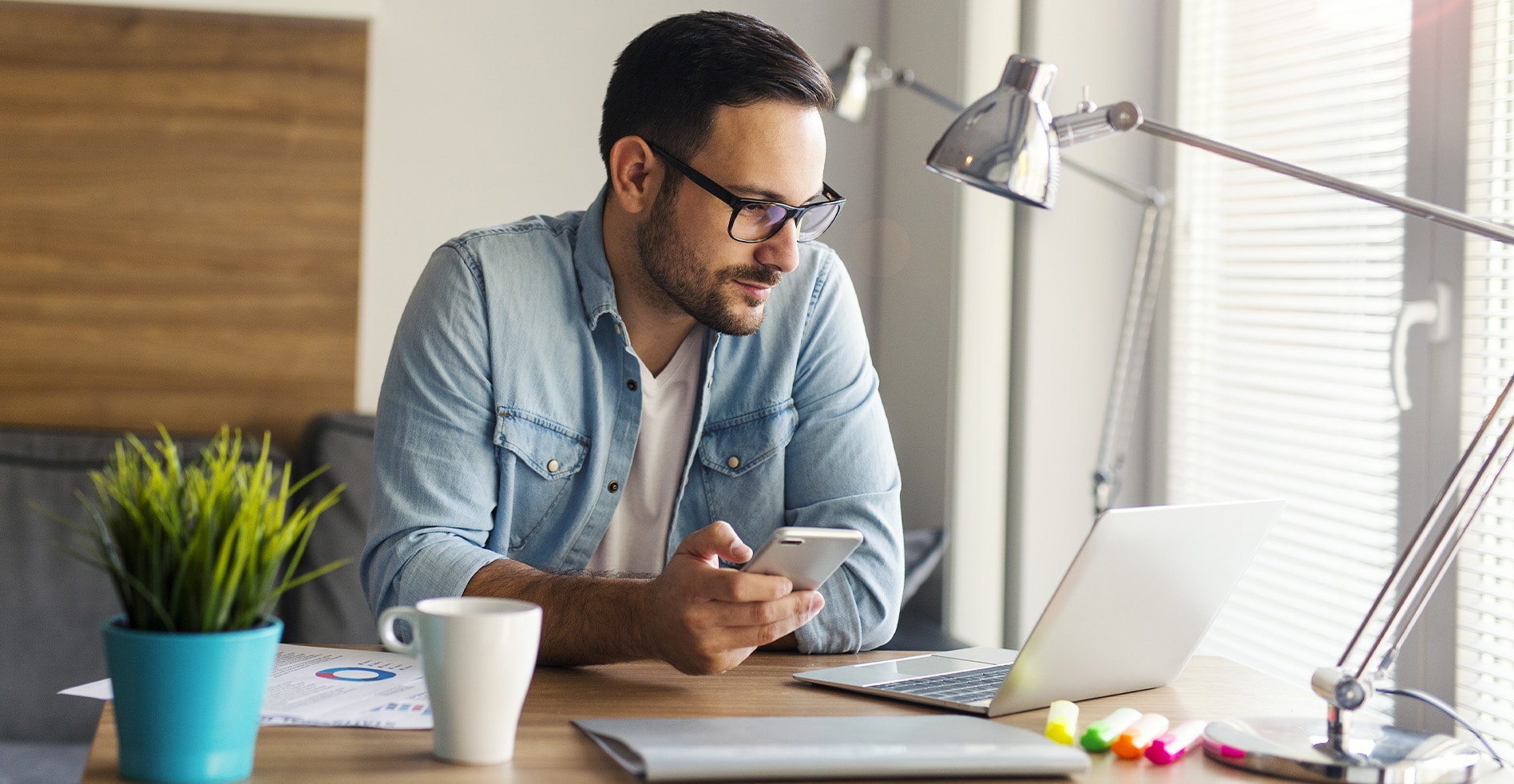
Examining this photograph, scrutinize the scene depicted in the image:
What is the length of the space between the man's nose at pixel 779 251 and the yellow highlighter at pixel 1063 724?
0.69 m

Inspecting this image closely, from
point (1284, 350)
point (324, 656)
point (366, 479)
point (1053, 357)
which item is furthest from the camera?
point (1053, 357)

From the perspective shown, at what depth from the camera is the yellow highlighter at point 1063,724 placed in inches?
37.1

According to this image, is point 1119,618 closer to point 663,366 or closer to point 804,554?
point 804,554

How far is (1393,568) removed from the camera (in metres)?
1.07

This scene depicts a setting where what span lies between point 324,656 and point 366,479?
4.84 ft

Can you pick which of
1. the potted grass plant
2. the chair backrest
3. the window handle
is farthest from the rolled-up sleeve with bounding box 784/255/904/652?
the chair backrest

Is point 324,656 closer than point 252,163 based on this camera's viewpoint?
Yes

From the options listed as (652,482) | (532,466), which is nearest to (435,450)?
(532,466)

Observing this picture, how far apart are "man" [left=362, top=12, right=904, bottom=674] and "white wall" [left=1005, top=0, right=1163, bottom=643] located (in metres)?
1.11

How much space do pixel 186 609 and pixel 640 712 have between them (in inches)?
14.3

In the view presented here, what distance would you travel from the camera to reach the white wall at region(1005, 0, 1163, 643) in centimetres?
266

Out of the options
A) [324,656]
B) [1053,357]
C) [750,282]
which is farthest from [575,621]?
[1053,357]

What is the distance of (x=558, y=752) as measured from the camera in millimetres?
871

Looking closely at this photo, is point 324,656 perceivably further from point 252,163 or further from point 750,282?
point 252,163
